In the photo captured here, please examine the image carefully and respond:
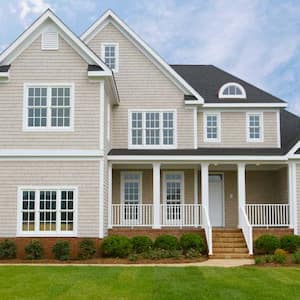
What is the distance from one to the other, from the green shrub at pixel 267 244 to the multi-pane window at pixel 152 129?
585cm

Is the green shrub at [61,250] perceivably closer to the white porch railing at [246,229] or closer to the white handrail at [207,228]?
the white handrail at [207,228]

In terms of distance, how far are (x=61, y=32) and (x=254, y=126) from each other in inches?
404

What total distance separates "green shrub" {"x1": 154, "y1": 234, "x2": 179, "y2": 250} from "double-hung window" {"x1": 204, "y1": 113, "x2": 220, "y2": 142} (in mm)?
6350

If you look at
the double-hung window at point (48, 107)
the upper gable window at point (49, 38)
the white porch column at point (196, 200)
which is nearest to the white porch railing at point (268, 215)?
the white porch column at point (196, 200)

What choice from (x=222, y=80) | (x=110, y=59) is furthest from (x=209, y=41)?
(x=110, y=59)

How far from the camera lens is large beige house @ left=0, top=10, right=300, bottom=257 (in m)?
19.1

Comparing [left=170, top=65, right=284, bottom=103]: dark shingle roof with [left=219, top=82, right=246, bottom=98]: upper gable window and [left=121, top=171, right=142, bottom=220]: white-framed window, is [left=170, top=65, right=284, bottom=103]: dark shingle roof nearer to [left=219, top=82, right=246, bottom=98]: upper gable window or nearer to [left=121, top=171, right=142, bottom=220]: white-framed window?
[left=219, top=82, right=246, bottom=98]: upper gable window

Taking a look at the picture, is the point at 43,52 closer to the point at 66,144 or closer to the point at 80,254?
the point at 66,144

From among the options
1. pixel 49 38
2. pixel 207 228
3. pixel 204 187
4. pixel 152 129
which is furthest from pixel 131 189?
pixel 49 38

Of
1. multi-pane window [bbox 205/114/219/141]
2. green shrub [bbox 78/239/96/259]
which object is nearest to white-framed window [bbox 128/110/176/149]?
multi-pane window [bbox 205/114/219/141]

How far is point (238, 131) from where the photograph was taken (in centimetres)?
2456

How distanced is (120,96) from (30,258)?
8.62 metres

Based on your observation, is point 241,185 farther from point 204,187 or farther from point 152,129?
point 152,129

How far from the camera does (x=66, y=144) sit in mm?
19141
